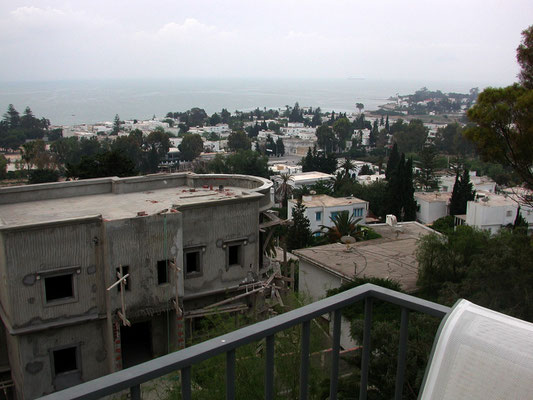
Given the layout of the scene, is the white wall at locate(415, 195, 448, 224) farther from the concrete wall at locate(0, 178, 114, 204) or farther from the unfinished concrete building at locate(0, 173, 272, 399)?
the concrete wall at locate(0, 178, 114, 204)

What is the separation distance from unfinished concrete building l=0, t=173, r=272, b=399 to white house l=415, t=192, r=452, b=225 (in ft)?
74.3

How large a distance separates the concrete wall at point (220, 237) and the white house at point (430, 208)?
23.0 meters

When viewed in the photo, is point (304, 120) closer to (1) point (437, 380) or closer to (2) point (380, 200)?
(2) point (380, 200)

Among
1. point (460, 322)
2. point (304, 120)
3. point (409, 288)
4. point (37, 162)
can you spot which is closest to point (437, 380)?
point (460, 322)

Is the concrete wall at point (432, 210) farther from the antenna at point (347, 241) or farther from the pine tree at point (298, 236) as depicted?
the antenna at point (347, 241)

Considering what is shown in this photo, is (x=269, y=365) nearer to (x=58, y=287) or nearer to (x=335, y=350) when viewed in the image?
(x=335, y=350)

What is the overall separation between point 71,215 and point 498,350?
8.98 meters

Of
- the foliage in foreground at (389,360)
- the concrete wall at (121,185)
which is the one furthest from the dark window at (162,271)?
the foliage in foreground at (389,360)

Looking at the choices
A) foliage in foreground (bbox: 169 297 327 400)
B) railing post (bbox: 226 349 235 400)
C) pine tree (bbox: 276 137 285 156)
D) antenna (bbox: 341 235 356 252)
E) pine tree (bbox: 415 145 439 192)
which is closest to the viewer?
railing post (bbox: 226 349 235 400)

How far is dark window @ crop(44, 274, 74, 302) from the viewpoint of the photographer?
843cm

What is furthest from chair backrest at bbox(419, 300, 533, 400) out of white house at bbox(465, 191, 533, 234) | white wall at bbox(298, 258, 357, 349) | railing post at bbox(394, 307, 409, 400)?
white house at bbox(465, 191, 533, 234)

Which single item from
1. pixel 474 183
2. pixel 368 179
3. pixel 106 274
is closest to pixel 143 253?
pixel 106 274

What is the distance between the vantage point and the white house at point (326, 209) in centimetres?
2775

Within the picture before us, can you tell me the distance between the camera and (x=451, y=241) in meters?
13.9
